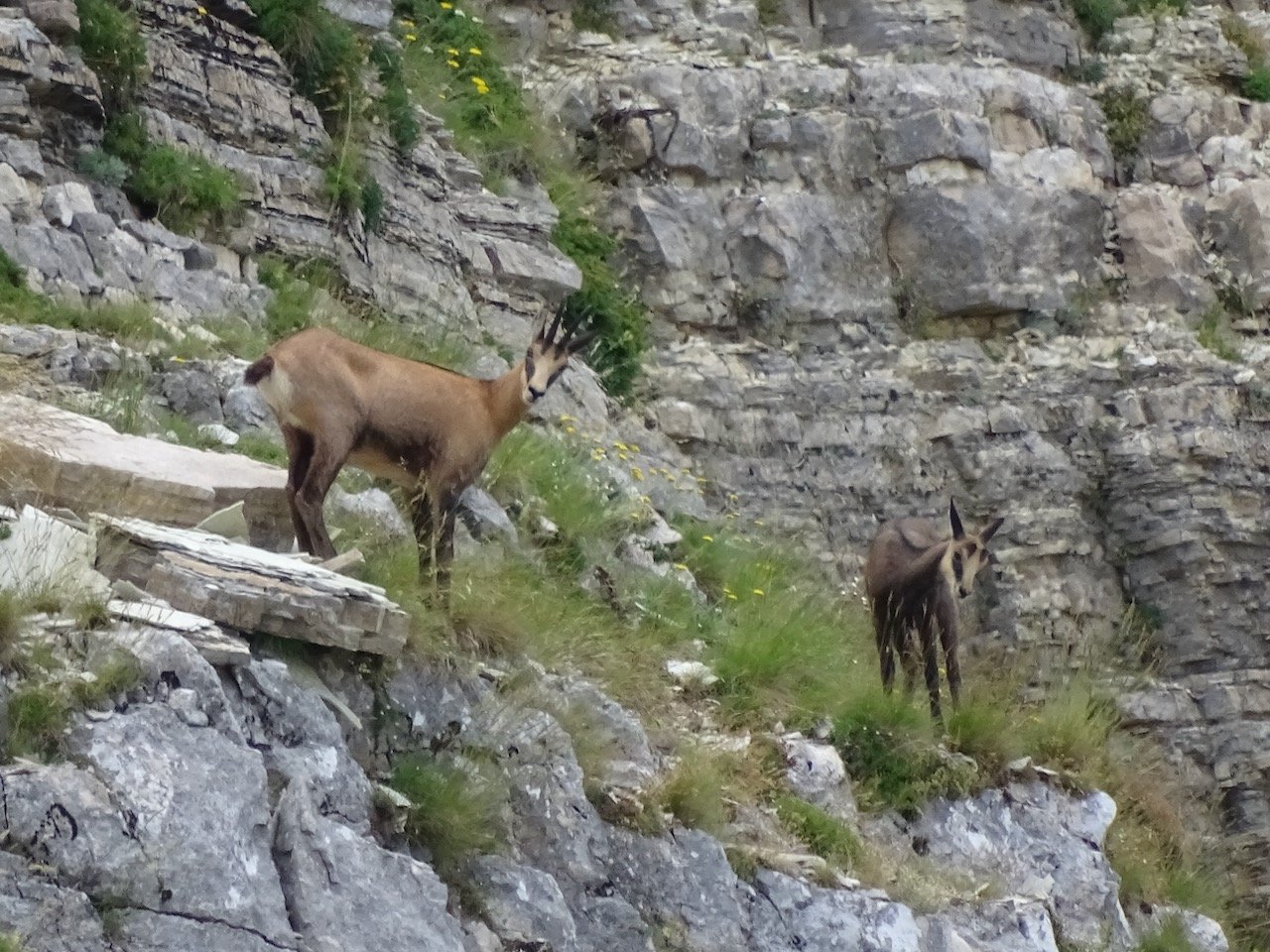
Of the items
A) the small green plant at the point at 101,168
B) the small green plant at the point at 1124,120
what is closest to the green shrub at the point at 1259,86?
the small green plant at the point at 1124,120

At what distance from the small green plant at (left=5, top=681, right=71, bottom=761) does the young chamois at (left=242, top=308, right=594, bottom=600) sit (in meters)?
2.70

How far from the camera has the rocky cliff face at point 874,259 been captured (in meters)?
14.8

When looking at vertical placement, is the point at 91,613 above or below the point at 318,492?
above

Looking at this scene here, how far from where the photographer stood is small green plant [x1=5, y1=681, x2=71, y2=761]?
6055mm

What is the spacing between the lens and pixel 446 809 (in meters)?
7.47

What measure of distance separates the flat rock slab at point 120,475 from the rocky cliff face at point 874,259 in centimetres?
225

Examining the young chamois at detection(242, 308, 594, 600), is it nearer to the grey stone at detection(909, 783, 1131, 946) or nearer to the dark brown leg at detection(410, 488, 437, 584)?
the dark brown leg at detection(410, 488, 437, 584)

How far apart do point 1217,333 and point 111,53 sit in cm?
1135

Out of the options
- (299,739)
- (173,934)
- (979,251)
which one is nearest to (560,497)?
(299,739)

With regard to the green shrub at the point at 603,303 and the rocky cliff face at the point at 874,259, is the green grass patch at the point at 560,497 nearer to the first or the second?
the rocky cliff face at the point at 874,259

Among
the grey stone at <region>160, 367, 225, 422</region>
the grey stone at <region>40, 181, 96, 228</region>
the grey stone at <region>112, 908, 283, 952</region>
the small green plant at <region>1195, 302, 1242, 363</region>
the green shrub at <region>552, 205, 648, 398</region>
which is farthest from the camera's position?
the small green plant at <region>1195, 302, 1242, 363</region>

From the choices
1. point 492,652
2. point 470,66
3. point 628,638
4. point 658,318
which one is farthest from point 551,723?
point 470,66

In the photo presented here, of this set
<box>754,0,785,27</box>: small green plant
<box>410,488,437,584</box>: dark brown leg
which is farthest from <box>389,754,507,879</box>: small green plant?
<box>754,0,785,27</box>: small green plant

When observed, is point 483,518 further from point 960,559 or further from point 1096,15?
point 1096,15
